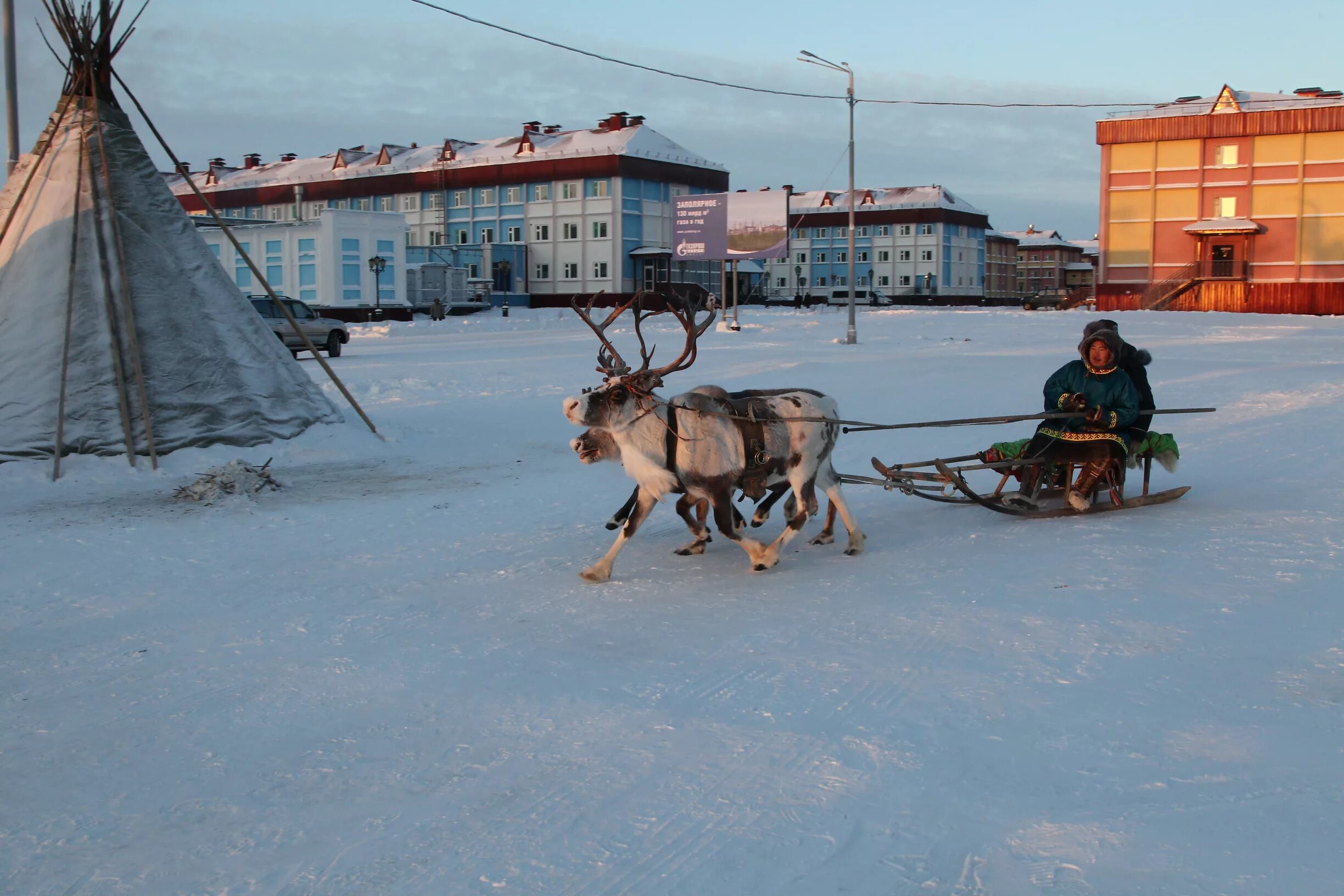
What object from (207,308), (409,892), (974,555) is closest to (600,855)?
(409,892)

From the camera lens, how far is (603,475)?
36.1 ft

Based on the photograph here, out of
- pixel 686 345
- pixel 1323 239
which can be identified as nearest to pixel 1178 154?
pixel 1323 239

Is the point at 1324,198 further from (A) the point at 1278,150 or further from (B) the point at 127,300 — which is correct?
(B) the point at 127,300

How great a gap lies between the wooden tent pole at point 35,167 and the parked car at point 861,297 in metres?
65.1

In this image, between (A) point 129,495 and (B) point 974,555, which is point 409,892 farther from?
(A) point 129,495

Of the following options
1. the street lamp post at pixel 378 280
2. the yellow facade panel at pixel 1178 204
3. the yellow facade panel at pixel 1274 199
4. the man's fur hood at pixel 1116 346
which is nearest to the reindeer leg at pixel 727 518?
the man's fur hood at pixel 1116 346

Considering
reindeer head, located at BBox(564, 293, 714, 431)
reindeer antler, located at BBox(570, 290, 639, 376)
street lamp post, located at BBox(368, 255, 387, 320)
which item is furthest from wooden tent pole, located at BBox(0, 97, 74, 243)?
street lamp post, located at BBox(368, 255, 387, 320)

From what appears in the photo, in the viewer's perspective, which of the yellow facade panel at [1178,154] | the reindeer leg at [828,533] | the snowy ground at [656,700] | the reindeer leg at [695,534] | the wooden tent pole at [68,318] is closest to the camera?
the snowy ground at [656,700]

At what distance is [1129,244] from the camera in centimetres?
5516

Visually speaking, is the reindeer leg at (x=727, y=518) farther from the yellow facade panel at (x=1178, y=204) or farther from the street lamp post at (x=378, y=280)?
the yellow facade panel at (x=1178, y=204)

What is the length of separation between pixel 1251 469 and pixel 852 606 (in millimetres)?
6230

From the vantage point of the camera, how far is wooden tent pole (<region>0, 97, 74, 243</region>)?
1148 cm

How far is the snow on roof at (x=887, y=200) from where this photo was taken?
8994 cm

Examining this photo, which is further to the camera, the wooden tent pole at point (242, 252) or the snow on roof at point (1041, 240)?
the snow on roof at point (1041, 240)
